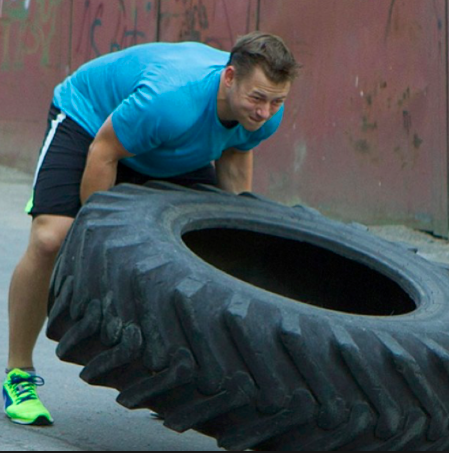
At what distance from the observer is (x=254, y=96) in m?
3.79

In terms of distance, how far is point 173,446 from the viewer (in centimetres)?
390

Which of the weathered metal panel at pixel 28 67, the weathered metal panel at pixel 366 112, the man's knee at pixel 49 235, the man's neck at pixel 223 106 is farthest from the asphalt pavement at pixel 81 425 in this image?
the weathered metal panel at pixel 28 67

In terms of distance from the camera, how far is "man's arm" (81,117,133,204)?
12.4 feet

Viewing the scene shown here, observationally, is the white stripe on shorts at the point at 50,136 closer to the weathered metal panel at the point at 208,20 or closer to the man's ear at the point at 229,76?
the man's ear at the point at 229,76

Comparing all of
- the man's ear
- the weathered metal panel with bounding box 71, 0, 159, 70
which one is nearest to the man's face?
the man's ear

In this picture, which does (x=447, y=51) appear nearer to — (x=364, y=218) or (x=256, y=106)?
(x=364, y=218)

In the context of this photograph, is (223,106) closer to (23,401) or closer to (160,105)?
(160,105)

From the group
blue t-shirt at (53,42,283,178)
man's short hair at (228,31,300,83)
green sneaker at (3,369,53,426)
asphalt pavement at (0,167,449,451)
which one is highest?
man's short hair at (228,31,300,83)

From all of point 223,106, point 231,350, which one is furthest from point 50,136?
point 231,350

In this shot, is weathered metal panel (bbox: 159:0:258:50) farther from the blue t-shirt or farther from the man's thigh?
the man's thigh

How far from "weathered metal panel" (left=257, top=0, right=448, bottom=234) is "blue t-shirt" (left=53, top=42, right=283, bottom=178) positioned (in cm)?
455

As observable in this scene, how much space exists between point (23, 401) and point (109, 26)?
6977 millimetres

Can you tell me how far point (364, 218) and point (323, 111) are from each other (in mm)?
965

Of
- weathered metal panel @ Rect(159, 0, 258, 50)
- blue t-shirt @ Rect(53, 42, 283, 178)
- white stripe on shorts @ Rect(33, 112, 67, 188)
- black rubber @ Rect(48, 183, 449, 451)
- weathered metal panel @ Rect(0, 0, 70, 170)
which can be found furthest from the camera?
weathered metal panel @ Rect(0, 0, 70, 170)
